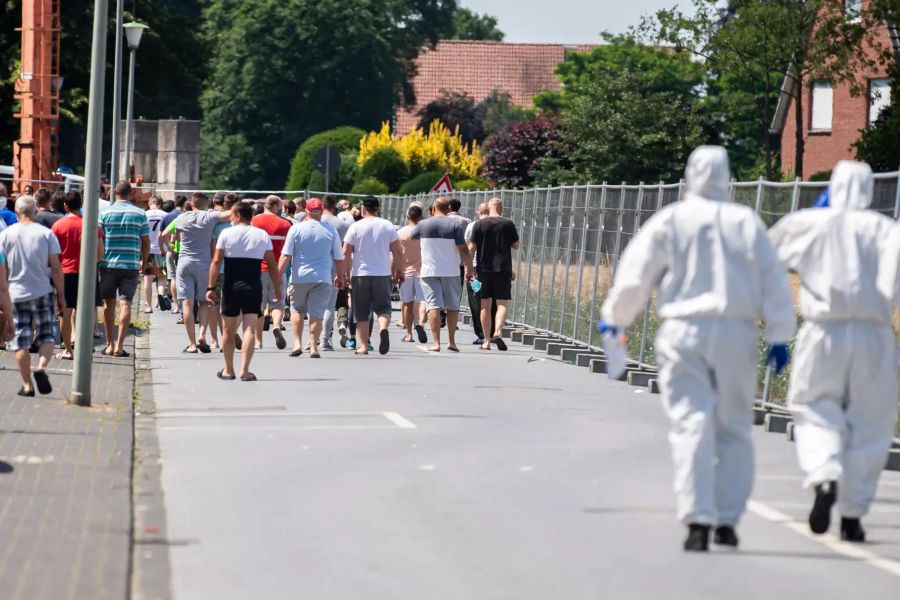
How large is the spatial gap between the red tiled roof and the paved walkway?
10046cm

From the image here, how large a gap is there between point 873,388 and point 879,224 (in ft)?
2.45

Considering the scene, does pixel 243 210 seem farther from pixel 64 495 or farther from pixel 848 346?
pixel 848 346

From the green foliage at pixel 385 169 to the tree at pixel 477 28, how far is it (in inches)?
3035

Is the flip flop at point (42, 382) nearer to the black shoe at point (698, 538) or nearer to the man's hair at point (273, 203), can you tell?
the man's hair at point (273, 203)

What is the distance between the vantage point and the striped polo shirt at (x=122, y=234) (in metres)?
18.1

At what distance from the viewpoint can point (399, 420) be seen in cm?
1333

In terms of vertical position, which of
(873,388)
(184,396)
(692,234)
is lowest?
(184,396)

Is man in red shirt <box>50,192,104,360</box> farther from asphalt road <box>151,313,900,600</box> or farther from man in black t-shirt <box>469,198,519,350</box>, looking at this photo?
man in black t-shirt <box>469,198,519,350</box>

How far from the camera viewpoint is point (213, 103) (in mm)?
84500

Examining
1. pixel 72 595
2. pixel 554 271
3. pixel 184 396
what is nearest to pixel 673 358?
pixel 72 595

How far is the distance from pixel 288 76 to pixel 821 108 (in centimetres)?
3493

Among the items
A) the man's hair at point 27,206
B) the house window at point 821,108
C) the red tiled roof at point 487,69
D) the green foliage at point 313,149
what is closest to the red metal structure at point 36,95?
the man's hair at point 27,206

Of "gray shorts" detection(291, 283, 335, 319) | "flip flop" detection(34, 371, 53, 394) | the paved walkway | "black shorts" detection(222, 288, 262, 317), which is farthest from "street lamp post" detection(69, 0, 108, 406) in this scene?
"gray shorts" detection(291, 283, 335, 319)

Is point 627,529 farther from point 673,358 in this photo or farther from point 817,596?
point 817,596
